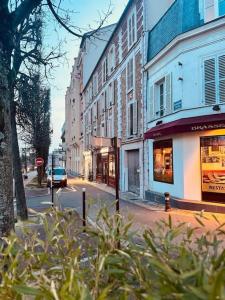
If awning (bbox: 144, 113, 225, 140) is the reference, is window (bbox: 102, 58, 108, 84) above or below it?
above

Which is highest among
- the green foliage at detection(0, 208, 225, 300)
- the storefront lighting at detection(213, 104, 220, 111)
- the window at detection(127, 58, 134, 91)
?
the window at detection(127, 58, 134, 91)

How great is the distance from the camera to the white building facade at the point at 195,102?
511 inches

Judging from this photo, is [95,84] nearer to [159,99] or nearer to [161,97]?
[159,99]

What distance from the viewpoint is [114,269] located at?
6.88ft

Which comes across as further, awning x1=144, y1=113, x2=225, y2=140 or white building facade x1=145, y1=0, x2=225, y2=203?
white building facade x1=145, y1=0, x2=225, y2=203

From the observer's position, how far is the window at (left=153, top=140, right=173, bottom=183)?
15297 millimetres

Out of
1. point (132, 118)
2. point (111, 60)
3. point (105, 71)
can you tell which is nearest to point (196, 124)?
point (132, 118)

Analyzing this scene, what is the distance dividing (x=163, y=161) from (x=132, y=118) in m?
5.84

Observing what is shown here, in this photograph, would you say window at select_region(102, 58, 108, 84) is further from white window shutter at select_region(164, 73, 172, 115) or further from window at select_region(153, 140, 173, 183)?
white window shutter at select_region(164, 73, 172, 115)

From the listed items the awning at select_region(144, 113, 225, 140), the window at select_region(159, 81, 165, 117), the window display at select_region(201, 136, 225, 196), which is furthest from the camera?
the window at select_region(159, 81, 165, 117)

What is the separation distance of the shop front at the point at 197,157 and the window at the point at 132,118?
5331mm

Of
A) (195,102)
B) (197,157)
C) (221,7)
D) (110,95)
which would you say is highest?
(221,7)

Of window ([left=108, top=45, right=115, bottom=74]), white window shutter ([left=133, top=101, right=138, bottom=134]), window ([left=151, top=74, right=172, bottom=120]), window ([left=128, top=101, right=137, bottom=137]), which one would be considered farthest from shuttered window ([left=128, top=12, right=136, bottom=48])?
window ([left=108, top=45, right=115, bottom=74])

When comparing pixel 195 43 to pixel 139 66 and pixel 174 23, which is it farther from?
pixel 139 66
